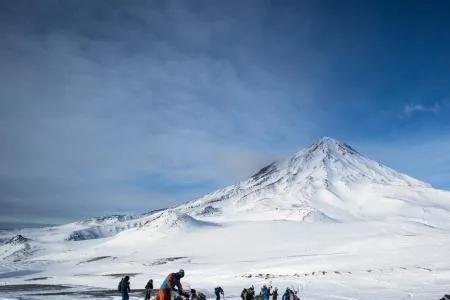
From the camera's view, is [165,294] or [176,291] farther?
[176,291]

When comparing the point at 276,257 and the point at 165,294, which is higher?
the point at 276,257

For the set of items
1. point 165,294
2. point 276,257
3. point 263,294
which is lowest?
point 263,294

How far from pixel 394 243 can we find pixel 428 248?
50.6 feet

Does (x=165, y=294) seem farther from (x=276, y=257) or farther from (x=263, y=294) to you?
(x=276, y=257)

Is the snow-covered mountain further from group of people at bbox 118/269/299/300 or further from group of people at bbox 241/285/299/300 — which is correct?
group of people at bbox 118/269/299/300

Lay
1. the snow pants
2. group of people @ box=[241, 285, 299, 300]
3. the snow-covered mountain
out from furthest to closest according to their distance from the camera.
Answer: the snow-covered mountain, group of people @ box=[241, 285, 299, 300], the snow pants

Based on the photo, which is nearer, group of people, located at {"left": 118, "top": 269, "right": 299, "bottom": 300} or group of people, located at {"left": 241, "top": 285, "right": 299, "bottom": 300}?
group of people, located at {"left": 118, "top": 269, "right": 299, "bottom": 300}

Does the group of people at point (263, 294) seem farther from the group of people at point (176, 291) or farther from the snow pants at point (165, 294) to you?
the snow pants at point (165, 294)

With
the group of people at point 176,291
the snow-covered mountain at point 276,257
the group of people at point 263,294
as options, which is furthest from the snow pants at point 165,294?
the snow-covered mountain at point 276,257

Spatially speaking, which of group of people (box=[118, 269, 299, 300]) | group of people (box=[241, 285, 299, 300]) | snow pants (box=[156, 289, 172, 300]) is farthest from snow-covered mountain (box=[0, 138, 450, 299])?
snow pants (box=[156, 289, 172, 300])

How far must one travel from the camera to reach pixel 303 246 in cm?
10862

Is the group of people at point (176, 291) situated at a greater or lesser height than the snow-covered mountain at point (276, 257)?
lesser

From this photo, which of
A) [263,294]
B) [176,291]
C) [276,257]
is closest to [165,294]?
[176,291]

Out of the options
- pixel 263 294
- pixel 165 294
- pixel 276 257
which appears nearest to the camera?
pixel 165 294
